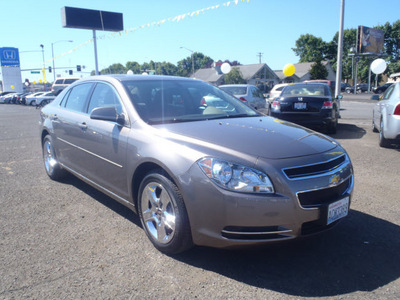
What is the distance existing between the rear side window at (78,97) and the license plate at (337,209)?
318 cm

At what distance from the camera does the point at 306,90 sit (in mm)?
10383

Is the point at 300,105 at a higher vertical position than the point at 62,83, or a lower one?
lower

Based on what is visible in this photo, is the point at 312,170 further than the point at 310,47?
No

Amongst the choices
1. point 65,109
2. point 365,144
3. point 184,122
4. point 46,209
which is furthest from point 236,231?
point 365,144

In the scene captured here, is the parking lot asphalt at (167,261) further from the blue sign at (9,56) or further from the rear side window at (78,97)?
the blue sign at (9,56)

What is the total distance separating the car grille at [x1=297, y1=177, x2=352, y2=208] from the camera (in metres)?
2.62

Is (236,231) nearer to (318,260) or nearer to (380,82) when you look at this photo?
(318,260)

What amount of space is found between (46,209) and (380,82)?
82.3 meters

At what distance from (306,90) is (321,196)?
823 cm

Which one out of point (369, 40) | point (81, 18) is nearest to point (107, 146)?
point (81, 18)

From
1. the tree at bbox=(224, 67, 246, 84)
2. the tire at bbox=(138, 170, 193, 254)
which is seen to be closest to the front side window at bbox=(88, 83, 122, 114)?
the tire at bbox=(138, 170, 193, 254)

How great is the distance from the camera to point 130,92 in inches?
148

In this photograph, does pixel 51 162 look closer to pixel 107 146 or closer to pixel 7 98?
pixel 107 146

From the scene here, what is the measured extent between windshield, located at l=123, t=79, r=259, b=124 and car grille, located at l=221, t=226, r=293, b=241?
4.45ft
